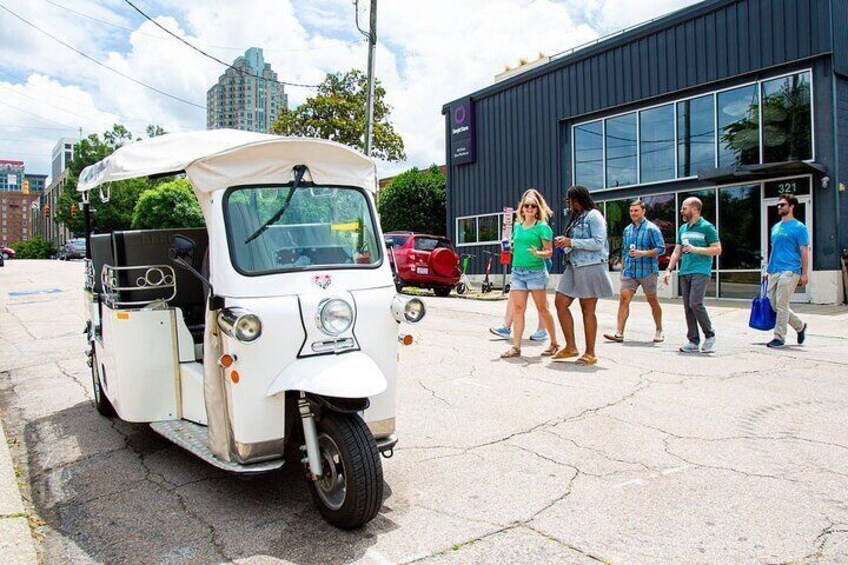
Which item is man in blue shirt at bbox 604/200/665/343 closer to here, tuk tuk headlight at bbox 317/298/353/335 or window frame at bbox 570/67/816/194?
tuk tuk headlight at bbox 317/298/353/335

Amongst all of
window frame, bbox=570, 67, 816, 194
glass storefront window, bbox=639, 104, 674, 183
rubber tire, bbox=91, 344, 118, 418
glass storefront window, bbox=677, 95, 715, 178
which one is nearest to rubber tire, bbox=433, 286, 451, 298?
window frame, bbox=570, 67, 816, 194

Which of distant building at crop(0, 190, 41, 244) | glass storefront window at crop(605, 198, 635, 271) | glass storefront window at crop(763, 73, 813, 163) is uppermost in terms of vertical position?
distant building at crop(0, 190, 41, 244)

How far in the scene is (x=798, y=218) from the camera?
45.3ft

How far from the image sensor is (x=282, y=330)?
3.43 m

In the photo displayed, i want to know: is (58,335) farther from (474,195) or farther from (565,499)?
(474,195)

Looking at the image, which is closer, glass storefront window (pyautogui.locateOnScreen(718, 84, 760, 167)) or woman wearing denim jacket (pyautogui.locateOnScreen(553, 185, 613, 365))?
woman wearing denim jacket (pyautogui.locateOnScreen(553, 185, 613, 365))

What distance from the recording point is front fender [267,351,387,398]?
10.5ft

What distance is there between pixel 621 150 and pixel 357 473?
16.7 m

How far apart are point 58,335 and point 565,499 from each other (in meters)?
9.66

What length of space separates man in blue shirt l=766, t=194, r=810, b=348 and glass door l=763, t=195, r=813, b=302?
18.5 feet

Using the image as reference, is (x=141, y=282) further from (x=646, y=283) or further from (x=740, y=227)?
(x=740, y=227)

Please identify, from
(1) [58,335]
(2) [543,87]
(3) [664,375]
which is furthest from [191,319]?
(2) [543,87]

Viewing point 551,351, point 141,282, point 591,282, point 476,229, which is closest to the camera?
point 141,282

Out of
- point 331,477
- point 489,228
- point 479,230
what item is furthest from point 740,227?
point 331,477
